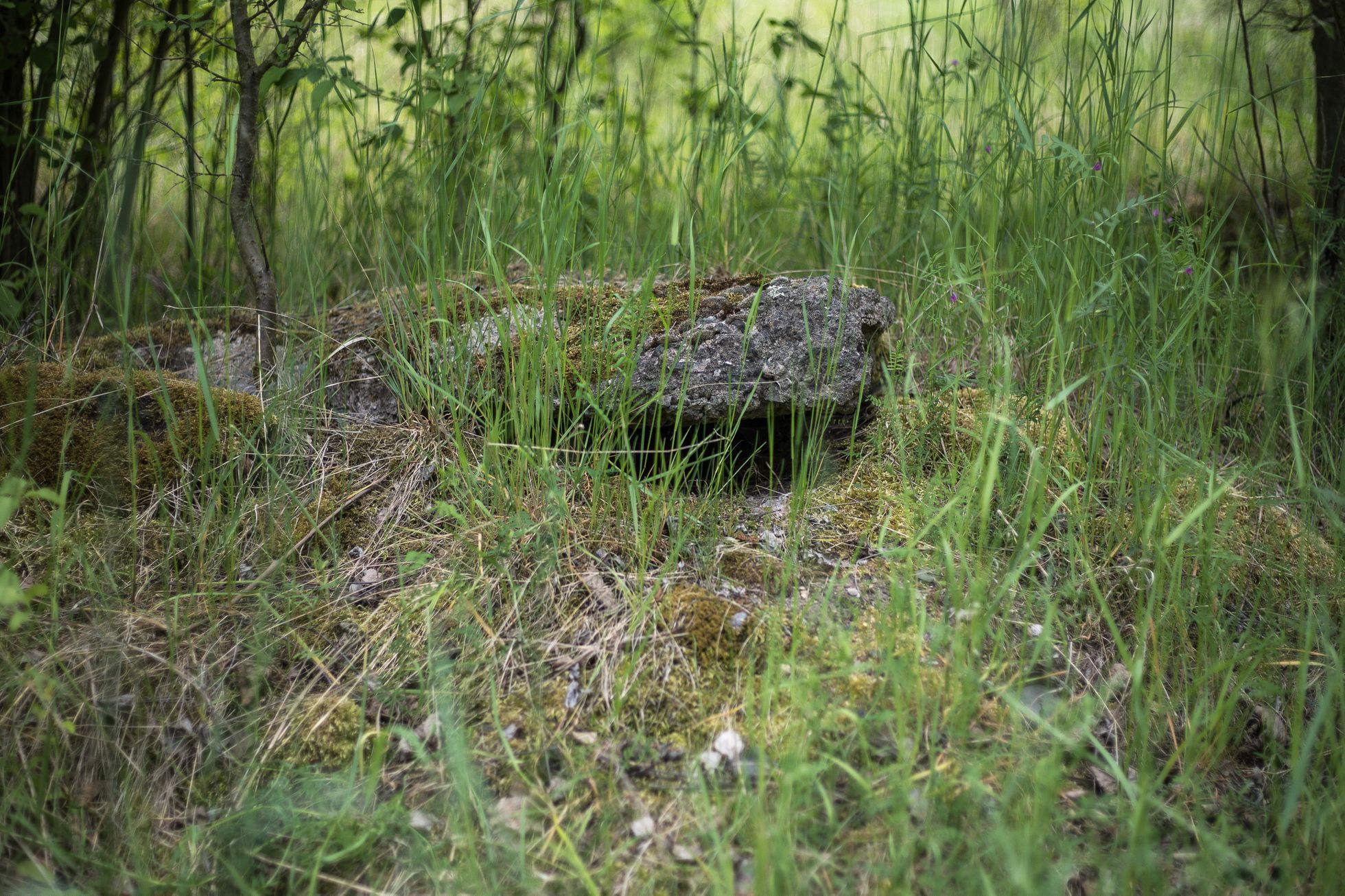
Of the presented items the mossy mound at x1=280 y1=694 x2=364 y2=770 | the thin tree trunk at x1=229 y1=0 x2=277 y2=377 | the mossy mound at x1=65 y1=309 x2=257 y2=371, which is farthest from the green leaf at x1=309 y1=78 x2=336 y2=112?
the mossy mound at x1=280 y1=694 x2=364 y2=770

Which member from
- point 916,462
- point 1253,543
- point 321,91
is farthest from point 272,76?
point 1253,543

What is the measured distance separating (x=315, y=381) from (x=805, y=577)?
1538 mm

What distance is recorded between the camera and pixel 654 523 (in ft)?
6.18

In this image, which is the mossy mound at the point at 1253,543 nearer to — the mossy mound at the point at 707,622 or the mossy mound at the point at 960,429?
the mossy mound at the point at 960,429

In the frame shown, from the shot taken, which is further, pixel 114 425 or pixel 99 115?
pixel 99 115

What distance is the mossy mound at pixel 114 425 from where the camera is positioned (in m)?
1.96

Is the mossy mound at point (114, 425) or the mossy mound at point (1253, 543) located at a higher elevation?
the mossy mound at point (114, 425)

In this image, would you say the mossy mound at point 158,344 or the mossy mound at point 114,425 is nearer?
the mossy mound at point 114,425

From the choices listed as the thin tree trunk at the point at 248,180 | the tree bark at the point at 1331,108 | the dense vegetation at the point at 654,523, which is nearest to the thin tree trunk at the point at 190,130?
the dense vegetation at the point at 654,523

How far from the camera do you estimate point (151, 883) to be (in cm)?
128

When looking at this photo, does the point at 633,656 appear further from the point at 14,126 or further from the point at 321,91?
the point at 14,126

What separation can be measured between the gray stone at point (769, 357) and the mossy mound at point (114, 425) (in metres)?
0.98

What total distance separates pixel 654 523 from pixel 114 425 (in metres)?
1.37

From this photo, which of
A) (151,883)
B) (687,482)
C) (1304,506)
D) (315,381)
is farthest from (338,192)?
(1304,506)
